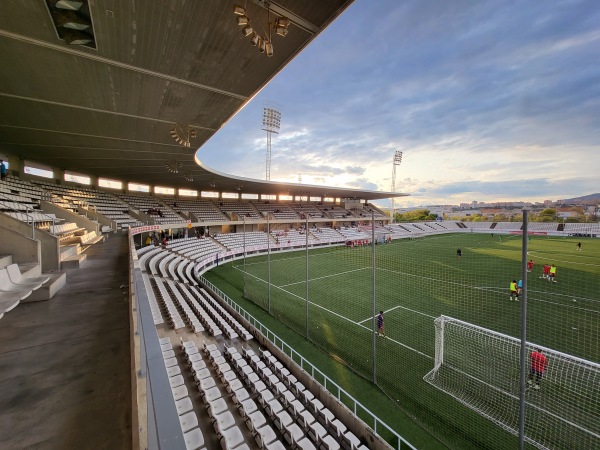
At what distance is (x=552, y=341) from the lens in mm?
9836

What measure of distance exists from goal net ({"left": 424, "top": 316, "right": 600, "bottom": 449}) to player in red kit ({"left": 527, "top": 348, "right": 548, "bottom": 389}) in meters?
0.13

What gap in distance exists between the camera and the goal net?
19.2 ft

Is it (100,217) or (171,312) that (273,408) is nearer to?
(171,312)

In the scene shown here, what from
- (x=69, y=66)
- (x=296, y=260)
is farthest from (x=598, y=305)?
(x=69, y=66)

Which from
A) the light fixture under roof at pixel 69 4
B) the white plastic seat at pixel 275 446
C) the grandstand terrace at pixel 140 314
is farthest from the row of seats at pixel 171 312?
the light fixture under roof at pixel 69 4

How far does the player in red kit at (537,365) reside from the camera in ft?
22.2

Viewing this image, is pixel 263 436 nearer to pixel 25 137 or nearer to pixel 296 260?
pixel 25 137

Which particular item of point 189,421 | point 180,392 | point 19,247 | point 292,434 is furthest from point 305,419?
point 19,247

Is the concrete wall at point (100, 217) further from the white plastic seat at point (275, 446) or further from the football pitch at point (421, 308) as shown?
the white plastic seat at point (275, 446)

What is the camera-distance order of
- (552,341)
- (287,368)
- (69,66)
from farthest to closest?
(552,341), (287,368), (69,66)

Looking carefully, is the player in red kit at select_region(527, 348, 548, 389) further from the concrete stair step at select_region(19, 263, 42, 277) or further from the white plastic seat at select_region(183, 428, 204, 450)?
the concrete stair step at select_region(19, 263, 42, 277)

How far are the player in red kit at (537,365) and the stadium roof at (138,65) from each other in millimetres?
9680

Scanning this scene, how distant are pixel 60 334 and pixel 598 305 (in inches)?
854

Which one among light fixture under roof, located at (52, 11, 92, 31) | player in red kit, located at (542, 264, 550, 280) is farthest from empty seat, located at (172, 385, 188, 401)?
player in red kit, located at (542, 264, 550, 280)
